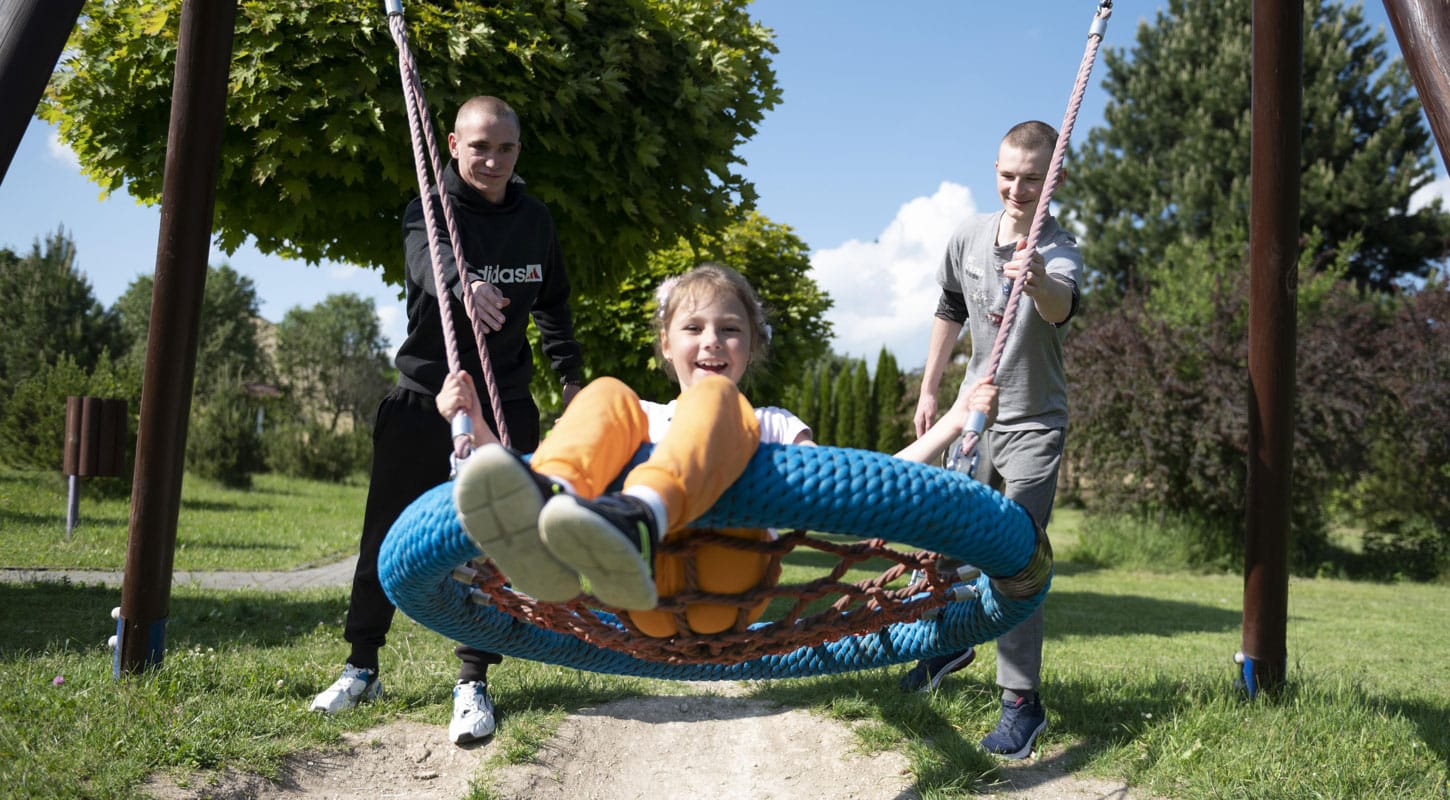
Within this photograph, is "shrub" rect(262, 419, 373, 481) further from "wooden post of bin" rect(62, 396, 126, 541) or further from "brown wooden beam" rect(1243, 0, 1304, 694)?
"brown wooden beam" rect(1243, 0, 1304, 694)

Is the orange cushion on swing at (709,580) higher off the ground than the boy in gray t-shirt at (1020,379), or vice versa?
the boy in gray t-shirt at (1020,379)

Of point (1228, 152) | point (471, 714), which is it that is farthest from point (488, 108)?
point (1228, 152)

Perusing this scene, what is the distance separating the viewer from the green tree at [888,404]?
79.5 ft

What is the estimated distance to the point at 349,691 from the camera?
3318 mm

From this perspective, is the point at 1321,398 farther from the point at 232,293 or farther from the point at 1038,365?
the point at 232,293

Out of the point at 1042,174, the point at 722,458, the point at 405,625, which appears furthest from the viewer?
the point at 405,625

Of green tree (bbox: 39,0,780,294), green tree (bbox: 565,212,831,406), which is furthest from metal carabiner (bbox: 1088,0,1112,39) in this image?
green tree (bbox: 565,212,831,406)

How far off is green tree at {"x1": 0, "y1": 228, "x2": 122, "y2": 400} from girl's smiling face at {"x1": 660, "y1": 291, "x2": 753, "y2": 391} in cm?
1810

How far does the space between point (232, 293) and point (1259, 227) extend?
37.0m

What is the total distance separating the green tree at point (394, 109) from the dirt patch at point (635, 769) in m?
2.57

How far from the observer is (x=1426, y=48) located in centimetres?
236

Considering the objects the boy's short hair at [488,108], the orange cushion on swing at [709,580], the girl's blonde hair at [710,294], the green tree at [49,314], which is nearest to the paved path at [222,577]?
the boy's short hair at [488,108]

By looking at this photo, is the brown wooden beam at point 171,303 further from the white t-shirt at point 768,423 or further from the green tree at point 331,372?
the green tree at point 331,372

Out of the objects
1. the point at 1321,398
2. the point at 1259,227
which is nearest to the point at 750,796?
the point at 1259,227
